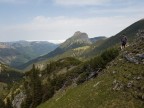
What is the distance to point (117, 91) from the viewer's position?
1869 inches

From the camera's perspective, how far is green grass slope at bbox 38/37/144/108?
144 ft

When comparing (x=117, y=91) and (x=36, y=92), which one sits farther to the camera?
(x=36, y=92)

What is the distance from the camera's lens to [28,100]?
127 m

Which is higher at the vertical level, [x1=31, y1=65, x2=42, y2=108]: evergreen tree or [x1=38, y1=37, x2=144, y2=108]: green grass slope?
[x1=38, y1=37, x2=144, y2=108]: green grass slope

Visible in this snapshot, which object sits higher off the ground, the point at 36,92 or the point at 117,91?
the point at 117,91

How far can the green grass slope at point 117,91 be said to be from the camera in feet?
144

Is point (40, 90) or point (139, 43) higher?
point (139, 43)

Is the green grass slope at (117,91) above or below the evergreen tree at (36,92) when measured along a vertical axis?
above

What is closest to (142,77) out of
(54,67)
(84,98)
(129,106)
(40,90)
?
(129,106)

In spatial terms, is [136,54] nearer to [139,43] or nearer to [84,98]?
[139,43]

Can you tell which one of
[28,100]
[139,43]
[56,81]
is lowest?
[28,100]

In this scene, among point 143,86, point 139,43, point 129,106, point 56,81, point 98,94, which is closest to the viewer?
point 129,106

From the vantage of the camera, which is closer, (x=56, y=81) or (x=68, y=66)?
(x=56, y=81)

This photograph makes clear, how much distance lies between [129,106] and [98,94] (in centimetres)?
908
